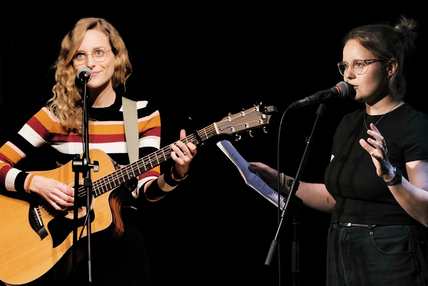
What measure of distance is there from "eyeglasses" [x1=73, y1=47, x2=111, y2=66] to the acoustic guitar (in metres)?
0.57

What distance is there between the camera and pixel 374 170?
2186 millimetres

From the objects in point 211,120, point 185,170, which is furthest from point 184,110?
point 185,170

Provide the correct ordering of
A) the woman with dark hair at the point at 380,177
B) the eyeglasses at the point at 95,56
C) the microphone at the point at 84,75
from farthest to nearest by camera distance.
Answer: the eyeglasses at the point at 95,56 < the microphone at the point at 84,75 < the woman with dark hair at the point at 380,177

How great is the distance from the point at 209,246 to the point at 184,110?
0.93m

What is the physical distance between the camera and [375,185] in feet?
7.08

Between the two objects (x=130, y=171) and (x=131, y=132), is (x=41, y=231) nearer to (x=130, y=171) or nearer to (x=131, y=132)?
(x=130, y=171)

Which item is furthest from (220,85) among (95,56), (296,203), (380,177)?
(380,177)

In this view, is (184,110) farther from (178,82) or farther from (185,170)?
(185,170)

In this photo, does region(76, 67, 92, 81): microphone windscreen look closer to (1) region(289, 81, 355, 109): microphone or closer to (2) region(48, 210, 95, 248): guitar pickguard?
(2) region(48, 210, 95, 248): guitar pickguard

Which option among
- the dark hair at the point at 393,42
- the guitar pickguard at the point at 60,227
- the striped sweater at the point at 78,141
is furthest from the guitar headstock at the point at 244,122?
the guitar pickguard at the point at 60,227

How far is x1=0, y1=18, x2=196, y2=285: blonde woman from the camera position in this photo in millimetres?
2887

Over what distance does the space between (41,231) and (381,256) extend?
1.88 m

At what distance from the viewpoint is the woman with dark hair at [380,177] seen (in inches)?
80.6

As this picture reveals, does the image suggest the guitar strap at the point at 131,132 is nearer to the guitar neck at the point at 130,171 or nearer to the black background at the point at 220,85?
the guitar neck at the point at 130,171
